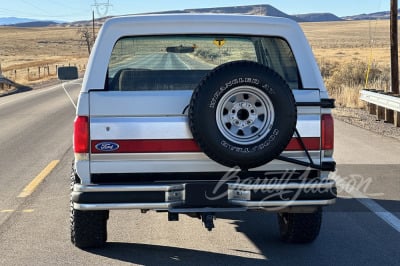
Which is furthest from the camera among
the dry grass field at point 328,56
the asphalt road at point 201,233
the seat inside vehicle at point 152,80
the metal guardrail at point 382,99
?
the dry grass field at point 328,56

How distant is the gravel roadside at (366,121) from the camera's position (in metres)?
14.1

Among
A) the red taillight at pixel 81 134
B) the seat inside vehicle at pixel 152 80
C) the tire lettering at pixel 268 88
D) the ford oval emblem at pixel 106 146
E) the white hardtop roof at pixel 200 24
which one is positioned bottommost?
the ford oval emblem at pixel 106 146

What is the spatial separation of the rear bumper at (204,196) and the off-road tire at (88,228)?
0.55 m

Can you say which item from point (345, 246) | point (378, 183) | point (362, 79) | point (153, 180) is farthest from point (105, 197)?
point (362, 79)

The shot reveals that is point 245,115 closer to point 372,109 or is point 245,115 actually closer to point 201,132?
point 201,132

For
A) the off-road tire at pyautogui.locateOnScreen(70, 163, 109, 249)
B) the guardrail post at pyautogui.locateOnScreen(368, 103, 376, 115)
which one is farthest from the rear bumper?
the guardrail post at pyautogui.locateOnScreen(368, 103, 376, 115)

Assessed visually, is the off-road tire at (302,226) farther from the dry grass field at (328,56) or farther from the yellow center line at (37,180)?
the dry grass field at (328,56)

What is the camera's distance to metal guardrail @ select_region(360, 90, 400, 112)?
46.0ft

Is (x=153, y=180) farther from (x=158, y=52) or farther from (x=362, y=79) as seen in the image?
(x=362, y=79)

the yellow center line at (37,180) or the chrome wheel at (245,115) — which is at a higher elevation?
the chrome wheel at (245,115)

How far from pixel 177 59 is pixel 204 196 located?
133 centimetres

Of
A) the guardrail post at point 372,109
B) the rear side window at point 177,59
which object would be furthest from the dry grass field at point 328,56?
the rear side window at point 177,59

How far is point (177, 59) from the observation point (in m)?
5.46

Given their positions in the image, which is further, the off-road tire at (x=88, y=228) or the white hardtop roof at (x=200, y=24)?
the off-road tire at (x=88, y=228)
